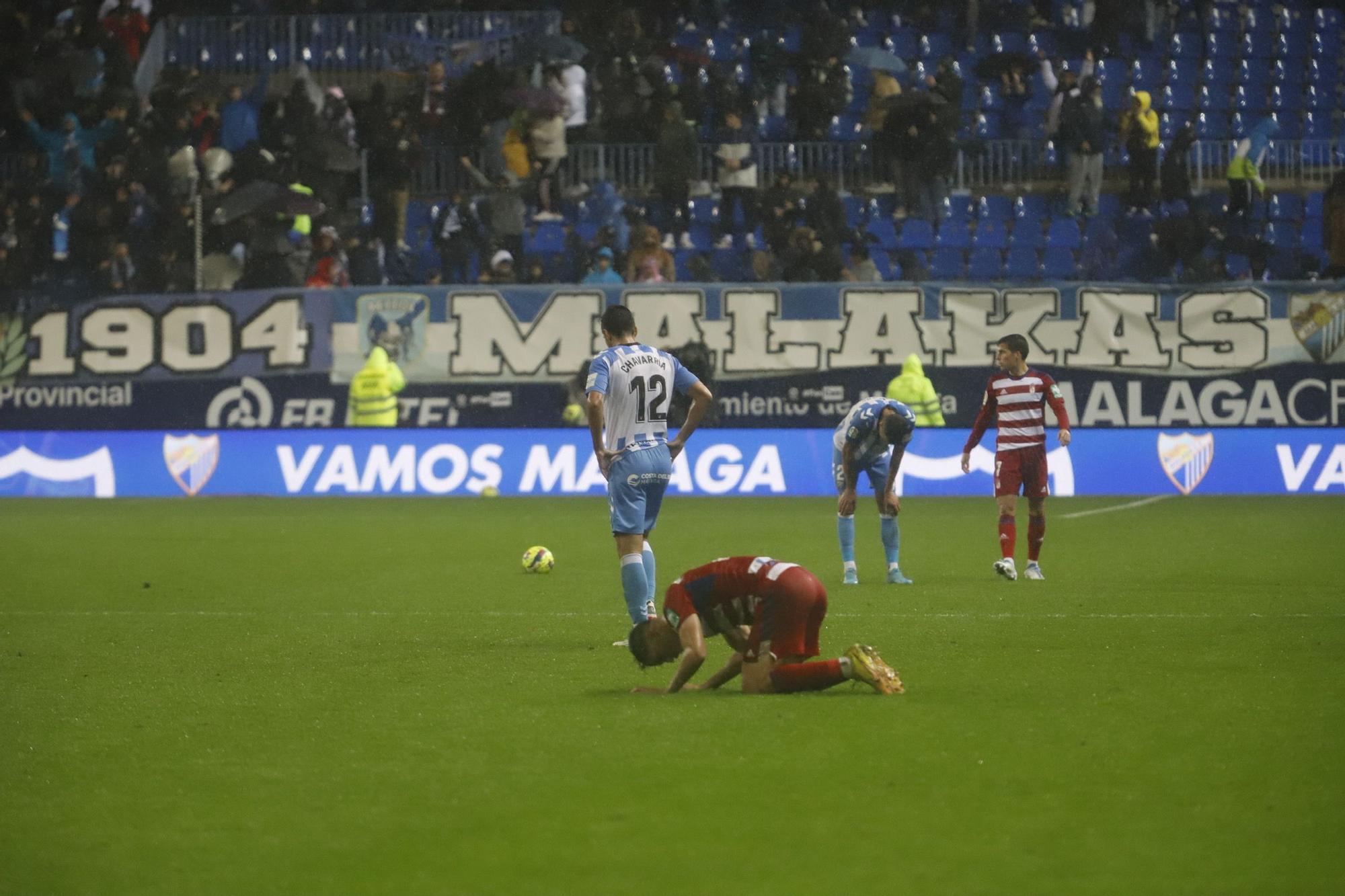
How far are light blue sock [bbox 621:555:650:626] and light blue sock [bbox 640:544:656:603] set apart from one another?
0.8 inches

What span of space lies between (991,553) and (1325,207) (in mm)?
13270

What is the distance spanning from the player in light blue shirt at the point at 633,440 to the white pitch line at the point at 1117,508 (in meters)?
11.0

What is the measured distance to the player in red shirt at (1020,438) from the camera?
14.2m

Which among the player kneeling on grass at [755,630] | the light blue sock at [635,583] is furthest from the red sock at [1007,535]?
the player kneeling on grass at [755,630]

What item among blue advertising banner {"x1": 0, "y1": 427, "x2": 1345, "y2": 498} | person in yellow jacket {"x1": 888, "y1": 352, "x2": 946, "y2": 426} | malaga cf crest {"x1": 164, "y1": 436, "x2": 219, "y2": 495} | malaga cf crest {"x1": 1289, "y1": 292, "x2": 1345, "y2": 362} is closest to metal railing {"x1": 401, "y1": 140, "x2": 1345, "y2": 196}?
malaga cf crest {"x1": 1289, "y1": 292, "x2": 1345, "y2": 362}

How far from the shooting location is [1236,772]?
670 centimetres

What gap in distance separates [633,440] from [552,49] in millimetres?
19430

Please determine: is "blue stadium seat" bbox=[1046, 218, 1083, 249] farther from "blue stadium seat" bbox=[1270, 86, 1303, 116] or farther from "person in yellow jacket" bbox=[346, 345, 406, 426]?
"person in yellow jacket" bbox=[346, 345, 406, 426]

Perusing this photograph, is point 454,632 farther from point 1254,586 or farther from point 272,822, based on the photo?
point 1254,586

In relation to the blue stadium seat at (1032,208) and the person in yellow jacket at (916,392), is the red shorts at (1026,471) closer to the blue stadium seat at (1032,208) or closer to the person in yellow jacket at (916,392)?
the person in yellow jacket at (916,392)

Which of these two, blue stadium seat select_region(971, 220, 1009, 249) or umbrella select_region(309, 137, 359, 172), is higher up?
umbrella select_region(309, 137, 359, 172)

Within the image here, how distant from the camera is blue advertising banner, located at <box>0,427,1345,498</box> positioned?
23.4m

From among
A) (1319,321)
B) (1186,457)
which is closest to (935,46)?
(1319,321)

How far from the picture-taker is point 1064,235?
28.0 m
